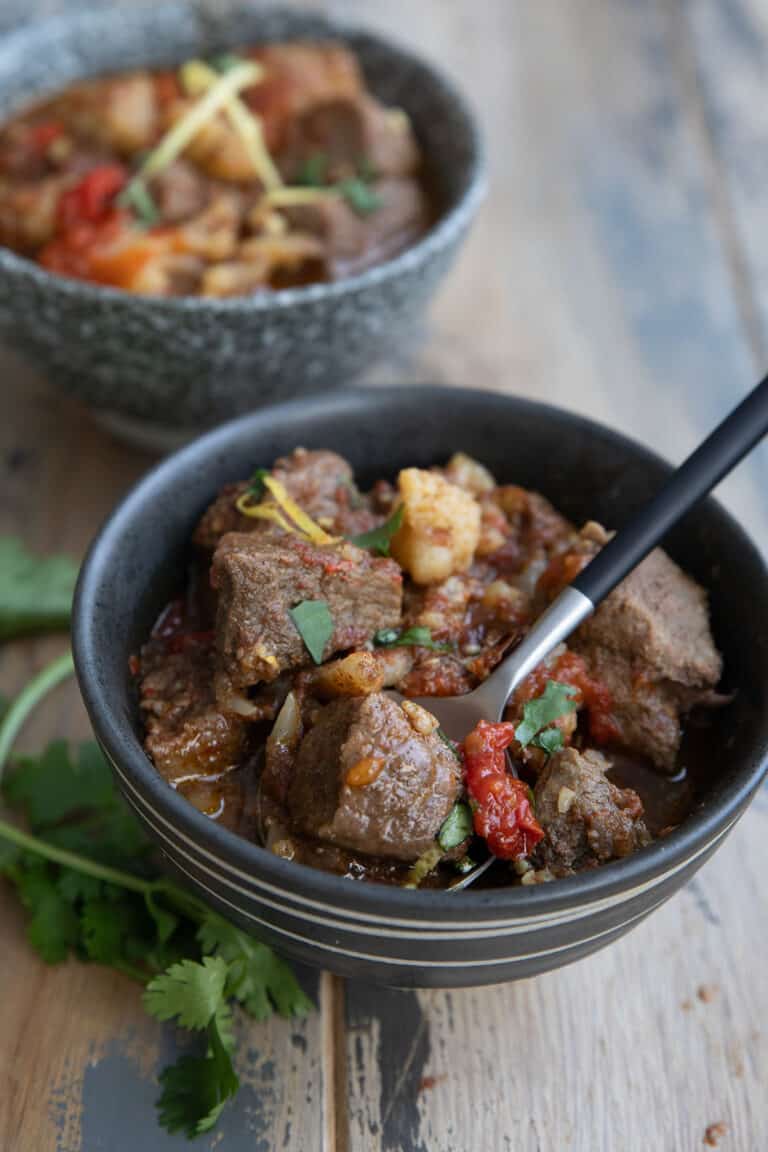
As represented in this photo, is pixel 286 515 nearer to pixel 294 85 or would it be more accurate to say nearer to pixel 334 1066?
pixel 334 1066

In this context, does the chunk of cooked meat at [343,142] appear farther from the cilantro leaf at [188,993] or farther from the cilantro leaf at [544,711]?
the cilantro leaf at [188,993]

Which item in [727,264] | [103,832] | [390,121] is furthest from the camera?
[727,264]

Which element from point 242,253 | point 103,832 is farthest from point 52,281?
point 103,832

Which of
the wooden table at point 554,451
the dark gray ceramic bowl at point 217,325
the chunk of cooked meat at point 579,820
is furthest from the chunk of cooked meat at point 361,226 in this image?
the chunk of cooked meat at point 579,820

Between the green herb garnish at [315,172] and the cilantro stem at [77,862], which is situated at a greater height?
the green herb garnish at [315,172]

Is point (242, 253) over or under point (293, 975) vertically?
over

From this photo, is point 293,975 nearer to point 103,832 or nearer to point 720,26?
point 103,832

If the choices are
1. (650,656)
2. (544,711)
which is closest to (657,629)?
(650,656)

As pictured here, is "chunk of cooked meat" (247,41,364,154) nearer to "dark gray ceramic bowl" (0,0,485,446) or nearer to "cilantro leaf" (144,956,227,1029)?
"dark gray ceramic bowl" (0,0,485,446)
